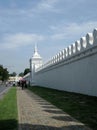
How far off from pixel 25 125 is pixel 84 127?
1.86m

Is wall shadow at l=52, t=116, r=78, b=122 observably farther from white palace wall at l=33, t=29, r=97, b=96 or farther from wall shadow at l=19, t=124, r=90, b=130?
white palace wall at l=33, t=29, r=97, b=96

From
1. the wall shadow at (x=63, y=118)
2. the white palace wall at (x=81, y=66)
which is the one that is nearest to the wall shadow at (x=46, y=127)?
the wall shadow at (x=63, y=118)

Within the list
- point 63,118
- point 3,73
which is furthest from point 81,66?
point 3,73

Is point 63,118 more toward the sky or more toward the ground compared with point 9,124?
more toward the sky

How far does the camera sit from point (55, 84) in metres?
42.8

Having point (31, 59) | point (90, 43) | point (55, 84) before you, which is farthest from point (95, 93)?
point (31, 59)

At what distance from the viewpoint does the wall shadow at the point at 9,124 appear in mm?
12174

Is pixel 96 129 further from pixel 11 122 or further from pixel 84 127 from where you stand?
pixel 11 122

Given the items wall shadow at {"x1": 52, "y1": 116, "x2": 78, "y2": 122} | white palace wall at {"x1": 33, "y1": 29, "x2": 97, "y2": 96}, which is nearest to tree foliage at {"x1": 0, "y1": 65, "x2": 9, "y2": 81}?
white palace wall at {"x1": 33, "y1": 29, "x2": 97, "y2": 96}

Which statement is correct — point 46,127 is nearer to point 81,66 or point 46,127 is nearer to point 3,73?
point 81,66

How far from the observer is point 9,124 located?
13.1 m

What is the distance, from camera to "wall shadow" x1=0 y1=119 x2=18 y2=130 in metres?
12.2

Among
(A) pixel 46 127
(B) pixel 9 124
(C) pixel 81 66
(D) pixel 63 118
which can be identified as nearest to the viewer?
(A) pixel 46 127

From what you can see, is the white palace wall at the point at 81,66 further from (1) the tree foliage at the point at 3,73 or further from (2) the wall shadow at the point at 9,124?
(1) the tree foliage at the point at 3,73
